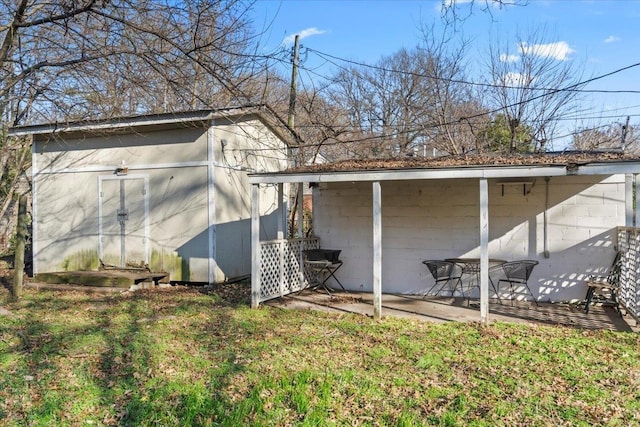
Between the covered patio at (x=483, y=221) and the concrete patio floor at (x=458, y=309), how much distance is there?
18cm

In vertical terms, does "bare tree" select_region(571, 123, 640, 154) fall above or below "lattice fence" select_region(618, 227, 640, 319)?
above

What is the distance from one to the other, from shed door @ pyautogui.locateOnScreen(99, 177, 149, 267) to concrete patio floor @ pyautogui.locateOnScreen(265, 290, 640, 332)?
139 inches

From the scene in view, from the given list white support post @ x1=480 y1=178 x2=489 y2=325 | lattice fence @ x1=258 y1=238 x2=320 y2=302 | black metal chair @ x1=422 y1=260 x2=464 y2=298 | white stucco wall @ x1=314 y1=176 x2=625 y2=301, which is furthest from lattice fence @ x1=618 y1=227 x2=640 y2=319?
lattice fence @ x1=258 y1=238 x2=320 y2=302

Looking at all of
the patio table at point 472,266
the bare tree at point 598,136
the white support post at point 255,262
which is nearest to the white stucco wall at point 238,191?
the white support post at point 255,262

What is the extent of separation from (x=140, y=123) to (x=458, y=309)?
676 centimetres

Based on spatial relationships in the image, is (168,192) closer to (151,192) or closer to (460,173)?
(151,192)

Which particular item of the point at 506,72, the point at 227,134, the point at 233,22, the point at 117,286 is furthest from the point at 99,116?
the point at 506,72

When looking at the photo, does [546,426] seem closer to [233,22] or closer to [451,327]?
[451,327]

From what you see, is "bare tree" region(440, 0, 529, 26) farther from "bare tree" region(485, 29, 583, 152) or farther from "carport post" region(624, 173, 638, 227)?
"bare tree" region(485, 29, 583, 152)

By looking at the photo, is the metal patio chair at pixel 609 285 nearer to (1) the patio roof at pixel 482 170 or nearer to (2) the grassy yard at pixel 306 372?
(2) the grassy yard at pixel 306 372

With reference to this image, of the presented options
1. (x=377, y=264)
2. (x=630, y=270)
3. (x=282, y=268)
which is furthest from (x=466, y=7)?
(x=282, y=268)

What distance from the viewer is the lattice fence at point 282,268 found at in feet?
24.9

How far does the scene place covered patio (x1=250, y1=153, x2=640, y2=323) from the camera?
241 inches

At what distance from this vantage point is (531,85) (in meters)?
16.2
